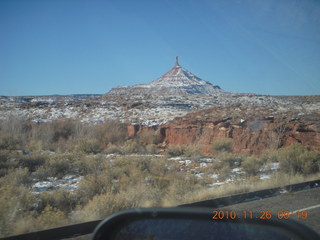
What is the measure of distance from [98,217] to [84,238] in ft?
4.28

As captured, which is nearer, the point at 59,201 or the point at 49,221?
the point at 49,221

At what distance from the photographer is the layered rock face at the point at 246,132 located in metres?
21.0

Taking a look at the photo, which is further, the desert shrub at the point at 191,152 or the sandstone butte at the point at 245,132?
the sandstone butte at the point at 245,132

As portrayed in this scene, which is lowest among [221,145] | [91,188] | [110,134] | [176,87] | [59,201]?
[59,201]

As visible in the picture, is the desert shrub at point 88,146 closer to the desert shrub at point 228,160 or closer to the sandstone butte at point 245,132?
the sandstone butte at point 245,132

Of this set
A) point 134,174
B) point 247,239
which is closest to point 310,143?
point 134,174

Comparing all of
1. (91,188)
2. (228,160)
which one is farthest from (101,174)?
(228,160)

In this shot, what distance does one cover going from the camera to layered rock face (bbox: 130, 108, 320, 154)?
68.9 feet

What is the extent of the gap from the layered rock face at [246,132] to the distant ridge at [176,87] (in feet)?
205

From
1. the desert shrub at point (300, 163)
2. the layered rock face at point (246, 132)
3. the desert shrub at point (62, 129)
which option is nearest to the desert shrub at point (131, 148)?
the layered rock face at point (246, 132)

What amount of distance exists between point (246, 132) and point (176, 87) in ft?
246

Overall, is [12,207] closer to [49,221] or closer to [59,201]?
[49,221]

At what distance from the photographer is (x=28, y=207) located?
782 cm

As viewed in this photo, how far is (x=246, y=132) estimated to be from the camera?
2364cm
